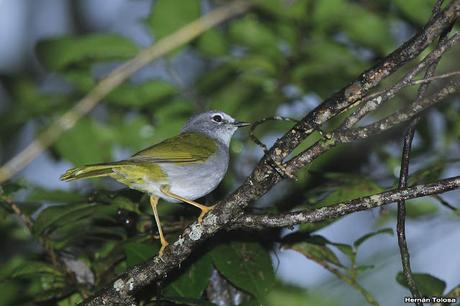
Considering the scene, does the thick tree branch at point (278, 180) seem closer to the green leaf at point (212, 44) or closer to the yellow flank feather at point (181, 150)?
the yellow flank feather at point (181, 150)

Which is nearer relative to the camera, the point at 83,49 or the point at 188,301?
the point at 188,301

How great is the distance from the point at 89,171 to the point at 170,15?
1376mm

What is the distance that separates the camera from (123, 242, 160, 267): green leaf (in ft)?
11.2

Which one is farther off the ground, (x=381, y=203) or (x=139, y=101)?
(x=139, y=101)

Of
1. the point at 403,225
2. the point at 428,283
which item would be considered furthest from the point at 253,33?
the point at 403,225

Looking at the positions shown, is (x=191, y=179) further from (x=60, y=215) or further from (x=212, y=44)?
(x=212, y=44)

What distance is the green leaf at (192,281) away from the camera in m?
3.48

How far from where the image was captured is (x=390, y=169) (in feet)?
18.8

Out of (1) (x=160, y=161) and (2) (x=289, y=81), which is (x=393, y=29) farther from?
(1) (x=160, y=161)

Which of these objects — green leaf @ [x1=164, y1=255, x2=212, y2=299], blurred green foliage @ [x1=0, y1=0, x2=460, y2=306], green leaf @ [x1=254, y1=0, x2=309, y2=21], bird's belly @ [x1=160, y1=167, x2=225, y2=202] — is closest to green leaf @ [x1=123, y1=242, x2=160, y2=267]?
blurred green foliage @ [x1=0, y1=0, x2=460, y2=306]

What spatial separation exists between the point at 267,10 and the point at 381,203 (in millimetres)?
2582

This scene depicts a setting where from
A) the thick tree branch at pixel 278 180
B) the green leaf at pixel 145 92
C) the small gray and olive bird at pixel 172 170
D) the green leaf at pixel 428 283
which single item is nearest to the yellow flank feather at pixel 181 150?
the small gray and olive bird at pixel 172 170

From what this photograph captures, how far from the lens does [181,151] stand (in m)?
4.29

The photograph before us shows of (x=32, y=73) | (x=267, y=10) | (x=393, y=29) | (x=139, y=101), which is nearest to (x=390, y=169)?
(x=393, y=29)
